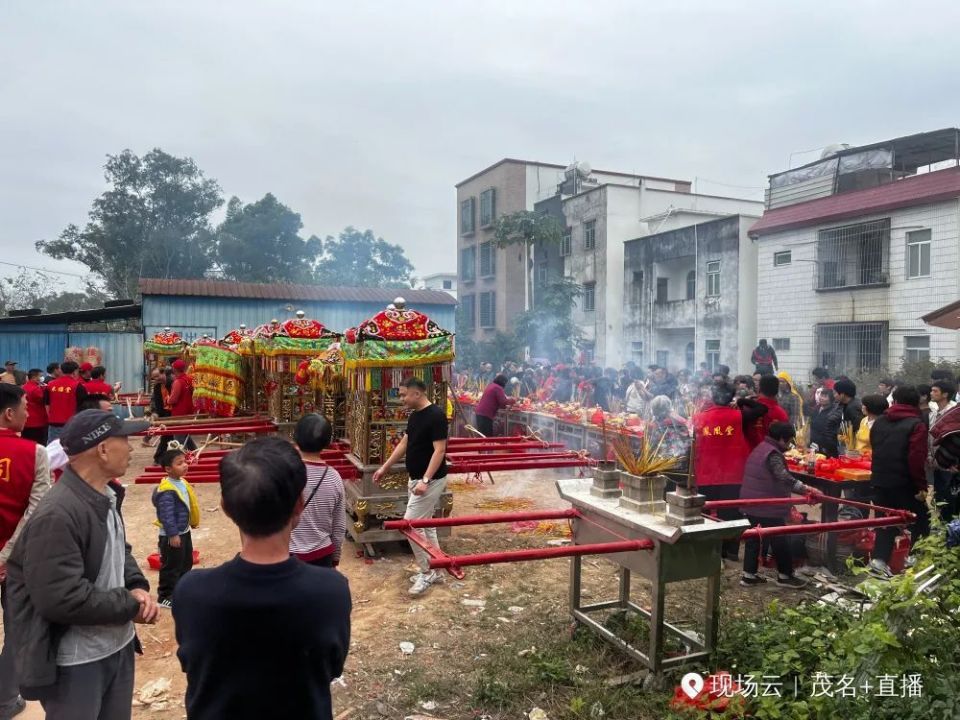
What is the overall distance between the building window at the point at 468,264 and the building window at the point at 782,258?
20.0 metres

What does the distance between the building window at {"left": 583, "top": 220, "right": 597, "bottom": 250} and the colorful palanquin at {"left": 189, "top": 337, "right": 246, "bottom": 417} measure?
20041 mm

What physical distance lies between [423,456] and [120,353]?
16.7m

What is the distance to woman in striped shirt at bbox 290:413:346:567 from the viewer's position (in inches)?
155

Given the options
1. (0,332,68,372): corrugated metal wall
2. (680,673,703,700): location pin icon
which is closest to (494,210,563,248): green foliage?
(0,332,68,372): corrugated metal wall

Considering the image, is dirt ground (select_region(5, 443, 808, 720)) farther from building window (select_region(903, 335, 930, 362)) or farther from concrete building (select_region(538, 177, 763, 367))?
concrete building (select_region(538, 177, 763, 367))

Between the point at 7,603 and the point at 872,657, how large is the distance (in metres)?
3.80

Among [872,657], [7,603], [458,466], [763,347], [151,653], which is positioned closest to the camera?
[7,603]

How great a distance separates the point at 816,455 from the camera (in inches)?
287

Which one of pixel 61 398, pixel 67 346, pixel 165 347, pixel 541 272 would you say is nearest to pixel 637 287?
pixel 541 272

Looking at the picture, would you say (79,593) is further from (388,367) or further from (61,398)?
(61,398)

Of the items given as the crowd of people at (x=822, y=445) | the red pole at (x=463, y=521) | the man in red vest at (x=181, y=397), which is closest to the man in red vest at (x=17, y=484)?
the red pole at (x=463, y=521)

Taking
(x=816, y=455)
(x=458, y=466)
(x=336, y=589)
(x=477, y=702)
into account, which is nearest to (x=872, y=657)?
(x=477, y=702)

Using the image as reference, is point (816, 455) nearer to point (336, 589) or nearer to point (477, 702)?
point (477, 702)

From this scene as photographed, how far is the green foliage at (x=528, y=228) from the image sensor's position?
2859cm
